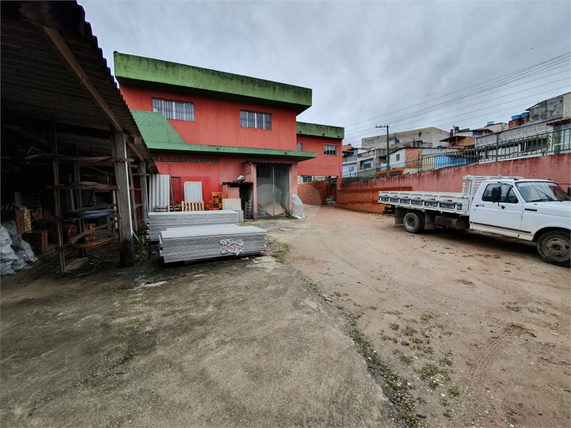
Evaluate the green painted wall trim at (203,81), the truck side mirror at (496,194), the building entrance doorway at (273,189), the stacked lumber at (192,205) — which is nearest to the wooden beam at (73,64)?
the stacked lumber at (192,205)

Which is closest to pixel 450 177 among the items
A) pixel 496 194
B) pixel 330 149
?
pixel 496 194

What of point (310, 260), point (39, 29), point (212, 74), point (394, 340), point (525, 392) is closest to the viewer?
point (525, 392)

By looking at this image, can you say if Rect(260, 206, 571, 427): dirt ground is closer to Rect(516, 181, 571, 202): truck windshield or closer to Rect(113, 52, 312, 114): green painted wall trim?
Rect(516, 181, 571, 202): truck windshield

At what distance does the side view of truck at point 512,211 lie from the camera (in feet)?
18.4

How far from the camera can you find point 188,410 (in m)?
1.84

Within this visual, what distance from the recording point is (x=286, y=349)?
2604 mm

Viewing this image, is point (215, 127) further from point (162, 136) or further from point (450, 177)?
point (450, 177)

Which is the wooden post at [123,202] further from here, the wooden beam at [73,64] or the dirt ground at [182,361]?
the dirt ground at [182,361]

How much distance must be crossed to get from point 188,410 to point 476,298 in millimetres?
4592

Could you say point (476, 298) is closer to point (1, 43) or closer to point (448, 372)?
point (448, 372)

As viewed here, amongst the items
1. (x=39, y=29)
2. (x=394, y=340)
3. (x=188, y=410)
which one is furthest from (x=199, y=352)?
(x=39, y=29)

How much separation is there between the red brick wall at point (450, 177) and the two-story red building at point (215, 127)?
253 inches

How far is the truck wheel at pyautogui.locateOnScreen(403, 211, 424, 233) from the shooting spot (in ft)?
30.5

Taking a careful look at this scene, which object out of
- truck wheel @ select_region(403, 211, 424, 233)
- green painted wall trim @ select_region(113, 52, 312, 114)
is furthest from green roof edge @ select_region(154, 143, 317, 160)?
truck wheel @ select_region(403, 211, 424, 233)
